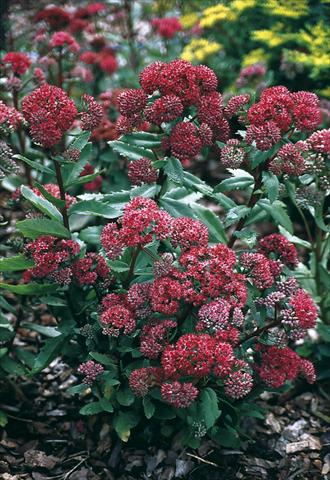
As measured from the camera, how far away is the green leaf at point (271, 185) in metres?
2.51

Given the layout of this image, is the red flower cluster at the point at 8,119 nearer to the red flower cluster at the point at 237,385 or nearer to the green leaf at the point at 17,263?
the green leaf at the point at 17,263

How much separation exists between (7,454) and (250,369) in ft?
3.79

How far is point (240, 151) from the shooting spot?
2535 mm

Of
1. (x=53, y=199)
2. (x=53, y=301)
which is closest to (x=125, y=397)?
(x=53, y=301)

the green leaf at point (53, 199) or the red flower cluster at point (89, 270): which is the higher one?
the green leaf at point (53, 199)

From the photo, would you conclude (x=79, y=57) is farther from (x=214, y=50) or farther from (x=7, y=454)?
(x=7, y=454)

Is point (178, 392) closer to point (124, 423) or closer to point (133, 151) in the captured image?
point (124, 423)

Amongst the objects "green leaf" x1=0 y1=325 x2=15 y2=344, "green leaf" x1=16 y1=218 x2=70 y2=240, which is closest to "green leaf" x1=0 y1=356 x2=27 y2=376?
"green leaf" x1=0 y1=325 x2=15 y2=344

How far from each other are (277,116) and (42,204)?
96 centimetres

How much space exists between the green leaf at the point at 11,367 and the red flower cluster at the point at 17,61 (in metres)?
1.49

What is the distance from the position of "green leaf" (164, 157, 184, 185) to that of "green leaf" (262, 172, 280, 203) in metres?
0.32

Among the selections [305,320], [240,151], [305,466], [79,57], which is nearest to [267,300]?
[305,320]

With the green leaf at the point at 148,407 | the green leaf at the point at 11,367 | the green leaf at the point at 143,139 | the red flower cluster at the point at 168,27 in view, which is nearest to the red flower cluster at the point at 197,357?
the green leaf at the point at 148,407

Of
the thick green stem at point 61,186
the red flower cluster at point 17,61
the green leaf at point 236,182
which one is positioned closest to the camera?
the thick green stem at point 61,186
